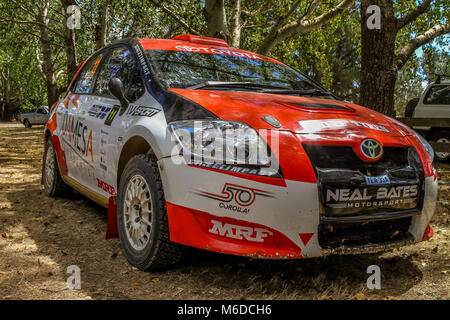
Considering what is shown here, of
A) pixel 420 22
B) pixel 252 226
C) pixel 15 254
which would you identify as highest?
pixel 420 22

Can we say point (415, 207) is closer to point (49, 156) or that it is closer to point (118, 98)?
point (118, 98)

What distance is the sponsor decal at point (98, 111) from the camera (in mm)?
3903

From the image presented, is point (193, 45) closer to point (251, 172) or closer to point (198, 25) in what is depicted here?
point (251, 172)

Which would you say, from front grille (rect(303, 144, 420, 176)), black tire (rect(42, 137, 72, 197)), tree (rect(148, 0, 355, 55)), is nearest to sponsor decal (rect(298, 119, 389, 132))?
front grille (rect(303, 144, 420, 176))

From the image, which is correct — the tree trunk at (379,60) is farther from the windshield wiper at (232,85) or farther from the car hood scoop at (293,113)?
the car hood scoop at (293,113)

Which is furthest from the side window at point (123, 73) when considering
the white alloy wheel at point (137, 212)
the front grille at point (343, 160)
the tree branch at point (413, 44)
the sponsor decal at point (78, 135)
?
the tree branch at point (413, 44)

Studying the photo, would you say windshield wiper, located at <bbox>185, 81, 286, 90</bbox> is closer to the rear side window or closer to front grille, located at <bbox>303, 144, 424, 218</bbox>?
front grille, located at <bbox>303, 144, 424, 218</bbox>

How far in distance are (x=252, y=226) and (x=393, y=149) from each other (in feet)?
3.41

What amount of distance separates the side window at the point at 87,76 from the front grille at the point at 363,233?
2.97m

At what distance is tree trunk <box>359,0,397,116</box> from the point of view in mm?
6562

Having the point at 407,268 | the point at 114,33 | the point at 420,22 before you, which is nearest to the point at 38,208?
the point at 407,268

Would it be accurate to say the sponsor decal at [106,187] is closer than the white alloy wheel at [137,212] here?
No

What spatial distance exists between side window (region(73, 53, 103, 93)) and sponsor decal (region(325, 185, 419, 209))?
2951mm

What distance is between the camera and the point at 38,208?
16.6 feet
